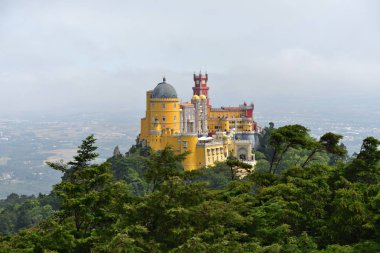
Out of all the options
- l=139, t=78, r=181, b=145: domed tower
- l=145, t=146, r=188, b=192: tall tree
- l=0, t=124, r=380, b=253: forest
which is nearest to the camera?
l=0, t=124, r=380, b=253: forest

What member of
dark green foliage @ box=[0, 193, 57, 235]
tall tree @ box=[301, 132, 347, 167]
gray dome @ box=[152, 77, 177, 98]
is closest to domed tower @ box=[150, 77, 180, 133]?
gray dome @ box=[152, 77, 177, 98]

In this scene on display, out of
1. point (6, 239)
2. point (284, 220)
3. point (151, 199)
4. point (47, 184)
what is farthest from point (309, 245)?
point (47, 184)

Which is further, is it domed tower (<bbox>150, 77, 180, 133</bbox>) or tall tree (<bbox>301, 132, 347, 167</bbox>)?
domed tower (<bbox>150, 77, 180, 133</bbox>)

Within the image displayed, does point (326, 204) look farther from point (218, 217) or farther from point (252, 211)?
point (218, 217)

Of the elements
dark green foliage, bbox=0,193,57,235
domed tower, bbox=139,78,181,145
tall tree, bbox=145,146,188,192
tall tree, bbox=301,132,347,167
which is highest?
domed tower, bbox=139,78,181,145

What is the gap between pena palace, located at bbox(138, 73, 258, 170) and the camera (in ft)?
204

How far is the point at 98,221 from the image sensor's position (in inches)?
960

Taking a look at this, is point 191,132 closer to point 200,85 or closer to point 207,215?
point 200,85

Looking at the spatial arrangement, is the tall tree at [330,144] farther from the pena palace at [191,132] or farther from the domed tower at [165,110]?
the domed tower at [165,110]

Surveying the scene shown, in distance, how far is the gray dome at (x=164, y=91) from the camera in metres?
64.6

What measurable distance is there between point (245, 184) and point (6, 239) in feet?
37.3

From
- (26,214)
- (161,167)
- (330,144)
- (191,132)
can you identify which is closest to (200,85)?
(191,132)

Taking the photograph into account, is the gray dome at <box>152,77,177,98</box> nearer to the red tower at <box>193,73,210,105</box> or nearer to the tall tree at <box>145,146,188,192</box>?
the red tower at <box>193,73,210,105</box>

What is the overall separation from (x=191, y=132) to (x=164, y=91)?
16.9 feet
